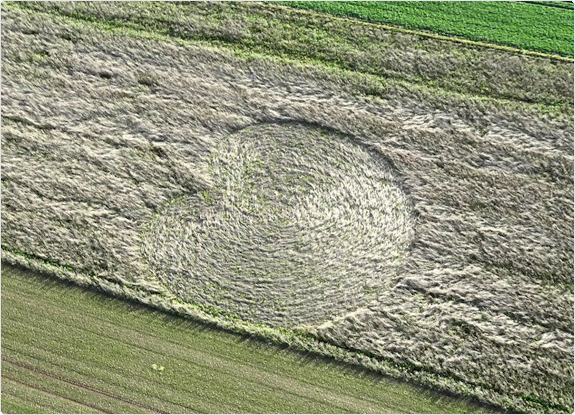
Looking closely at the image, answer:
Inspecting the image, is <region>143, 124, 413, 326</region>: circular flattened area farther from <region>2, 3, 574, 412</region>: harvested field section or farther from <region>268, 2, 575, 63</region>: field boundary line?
<region>268, 2, 575, 63</region>: field boundary line

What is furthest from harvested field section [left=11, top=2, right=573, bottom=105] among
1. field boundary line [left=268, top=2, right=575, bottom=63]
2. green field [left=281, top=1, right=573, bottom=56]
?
green field [left=281, top=1, right=573, bottom=56]

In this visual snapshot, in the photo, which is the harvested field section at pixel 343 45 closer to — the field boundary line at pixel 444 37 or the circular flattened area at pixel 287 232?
the field boundary line at pixel 444 37

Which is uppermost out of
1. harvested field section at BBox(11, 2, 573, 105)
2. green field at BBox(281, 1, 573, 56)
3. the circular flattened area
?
green field at BBox(281, 1, 573, 56)

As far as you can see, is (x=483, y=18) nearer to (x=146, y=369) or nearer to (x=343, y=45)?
(x=343, y=45)

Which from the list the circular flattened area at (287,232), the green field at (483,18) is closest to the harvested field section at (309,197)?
the circular flattened area at (287,232)

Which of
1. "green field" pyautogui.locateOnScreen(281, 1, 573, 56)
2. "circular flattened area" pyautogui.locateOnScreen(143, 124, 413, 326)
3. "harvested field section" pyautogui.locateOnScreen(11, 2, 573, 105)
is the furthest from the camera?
"green field" pyautogui.locateOnScreen(281, 1, 573, 56)

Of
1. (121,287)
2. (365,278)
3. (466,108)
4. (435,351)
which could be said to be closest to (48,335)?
(121,287)

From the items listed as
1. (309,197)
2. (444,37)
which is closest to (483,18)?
(444,37)
